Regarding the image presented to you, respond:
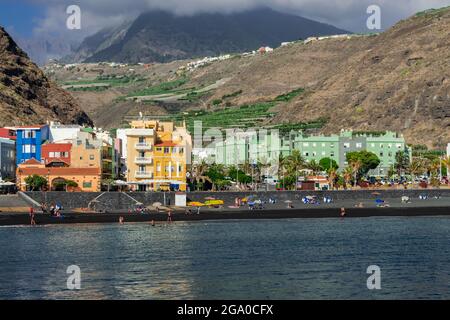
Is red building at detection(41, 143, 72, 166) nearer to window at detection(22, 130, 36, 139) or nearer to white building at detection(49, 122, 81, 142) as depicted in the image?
window at detection(22, 130, 36, 139)

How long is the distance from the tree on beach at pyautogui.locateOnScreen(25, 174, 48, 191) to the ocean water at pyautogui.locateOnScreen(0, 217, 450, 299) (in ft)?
73.2

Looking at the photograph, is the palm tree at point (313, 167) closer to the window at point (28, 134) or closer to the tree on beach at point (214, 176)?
A: the tree on beach at point (214, 176)

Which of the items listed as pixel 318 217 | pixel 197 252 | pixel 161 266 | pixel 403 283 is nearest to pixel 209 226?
pixel 318 217

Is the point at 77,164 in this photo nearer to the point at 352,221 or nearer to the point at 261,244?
the point at 352,221

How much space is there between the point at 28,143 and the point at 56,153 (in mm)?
10335

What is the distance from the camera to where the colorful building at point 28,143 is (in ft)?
456

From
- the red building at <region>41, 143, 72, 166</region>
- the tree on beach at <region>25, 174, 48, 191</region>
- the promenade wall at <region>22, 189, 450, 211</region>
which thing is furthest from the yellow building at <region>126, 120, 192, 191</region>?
the tree on beach at <region>25, 174, 48, 191</region>

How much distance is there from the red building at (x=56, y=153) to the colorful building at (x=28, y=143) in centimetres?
620

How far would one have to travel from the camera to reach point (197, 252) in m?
70.0

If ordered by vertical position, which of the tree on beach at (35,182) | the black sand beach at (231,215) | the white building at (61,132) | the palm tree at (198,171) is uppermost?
the white building at (61,132)

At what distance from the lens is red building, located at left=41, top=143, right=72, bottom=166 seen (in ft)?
425

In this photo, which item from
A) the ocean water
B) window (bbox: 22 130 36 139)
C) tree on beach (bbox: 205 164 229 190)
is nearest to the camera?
the ocean water

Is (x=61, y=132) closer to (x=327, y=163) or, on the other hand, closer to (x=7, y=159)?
(x=7, y=159)

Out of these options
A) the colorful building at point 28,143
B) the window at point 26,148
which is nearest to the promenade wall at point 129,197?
the colorful building at point 28,143
